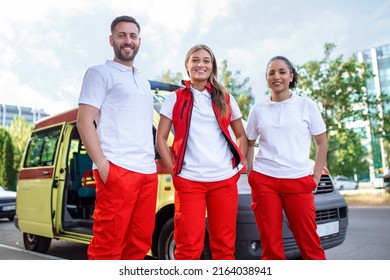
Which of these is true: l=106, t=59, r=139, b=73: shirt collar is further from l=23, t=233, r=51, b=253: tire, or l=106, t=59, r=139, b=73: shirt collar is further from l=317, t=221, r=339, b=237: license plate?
l=23, t=233, r=51, b=253: tire

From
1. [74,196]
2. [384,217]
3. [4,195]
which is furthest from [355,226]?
[4,195]

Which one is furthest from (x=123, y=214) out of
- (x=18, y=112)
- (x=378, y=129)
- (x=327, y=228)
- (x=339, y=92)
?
(x=378, y=129)

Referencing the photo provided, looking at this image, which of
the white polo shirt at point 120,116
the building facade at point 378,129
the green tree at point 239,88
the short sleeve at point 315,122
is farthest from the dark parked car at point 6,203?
the building facade at point 378,129

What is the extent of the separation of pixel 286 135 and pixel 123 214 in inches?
42.5

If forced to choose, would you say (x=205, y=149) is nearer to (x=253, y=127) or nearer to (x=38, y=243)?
(x=253, y=127)

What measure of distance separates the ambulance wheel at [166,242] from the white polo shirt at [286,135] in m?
0.98

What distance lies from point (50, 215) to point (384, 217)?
232 inches

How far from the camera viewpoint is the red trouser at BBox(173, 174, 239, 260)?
2.37 m

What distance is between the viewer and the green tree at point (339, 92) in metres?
11.6

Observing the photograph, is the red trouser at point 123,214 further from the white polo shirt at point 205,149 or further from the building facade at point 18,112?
the building facade at point 18,112

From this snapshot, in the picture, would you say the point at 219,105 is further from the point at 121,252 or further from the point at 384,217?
the point at 384,217

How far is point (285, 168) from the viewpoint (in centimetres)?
256

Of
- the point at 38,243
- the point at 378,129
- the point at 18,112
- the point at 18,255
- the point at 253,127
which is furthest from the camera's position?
the point at 378,129

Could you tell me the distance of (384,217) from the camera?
7641 mm
